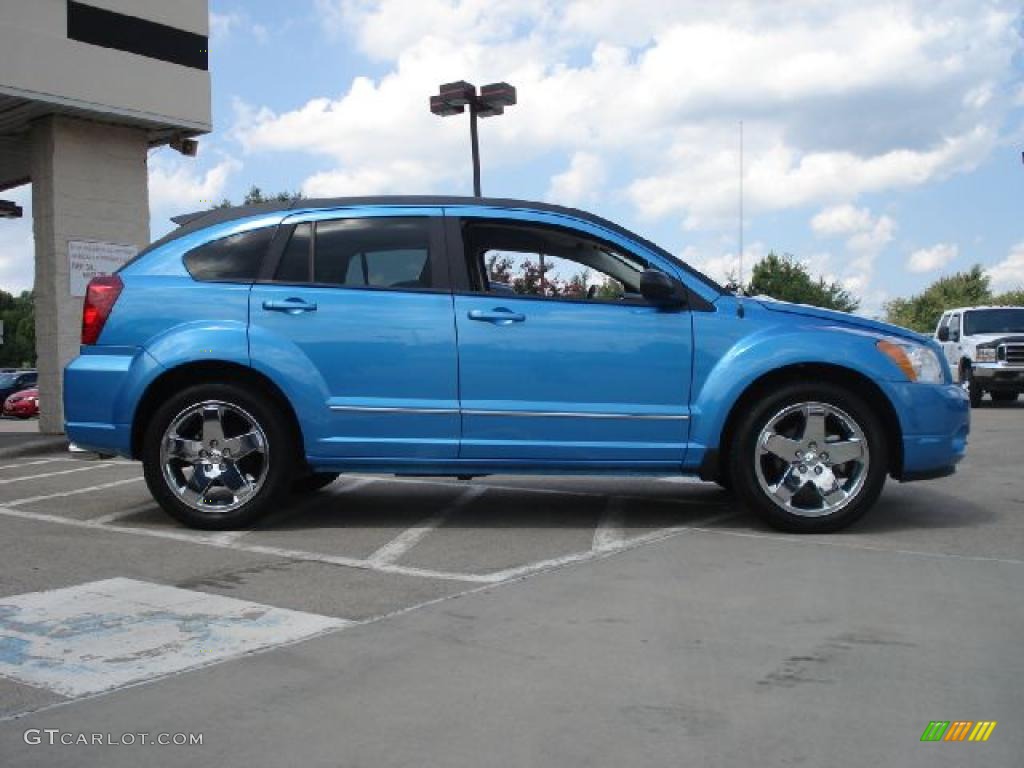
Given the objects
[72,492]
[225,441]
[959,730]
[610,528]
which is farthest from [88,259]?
[959,730]

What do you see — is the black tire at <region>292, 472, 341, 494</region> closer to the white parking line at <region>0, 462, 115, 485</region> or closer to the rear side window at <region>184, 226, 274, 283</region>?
the rear side window at <region>184, 226, 274, 283</region>

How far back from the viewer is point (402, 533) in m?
5.99

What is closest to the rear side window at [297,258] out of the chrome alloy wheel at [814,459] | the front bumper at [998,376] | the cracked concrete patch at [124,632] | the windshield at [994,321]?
the cracked concrete patch at [124,632]

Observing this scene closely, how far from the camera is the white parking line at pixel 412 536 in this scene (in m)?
5.31

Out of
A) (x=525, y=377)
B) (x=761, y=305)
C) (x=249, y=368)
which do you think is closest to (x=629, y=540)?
(x=525, y=377)

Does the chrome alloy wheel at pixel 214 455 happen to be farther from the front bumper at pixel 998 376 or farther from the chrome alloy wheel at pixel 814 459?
the front bumper at pixel 998 376

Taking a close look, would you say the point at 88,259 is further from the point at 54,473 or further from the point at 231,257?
the point at 231,257

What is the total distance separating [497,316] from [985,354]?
54.8 feet

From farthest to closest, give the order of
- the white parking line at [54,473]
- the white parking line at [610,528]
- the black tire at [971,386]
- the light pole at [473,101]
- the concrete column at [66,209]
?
the black tire at [971,386] → the light pole at [473,101] → the concrete column at [66,209] → the white parking line at [54,473] → the white parking line at [610,528]

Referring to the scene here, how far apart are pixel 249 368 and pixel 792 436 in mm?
3129

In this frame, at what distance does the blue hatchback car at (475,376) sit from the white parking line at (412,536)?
38cm

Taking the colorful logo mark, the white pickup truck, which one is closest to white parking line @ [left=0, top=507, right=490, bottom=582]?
the colorful logo mark

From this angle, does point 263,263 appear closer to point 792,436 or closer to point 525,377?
point 525,377

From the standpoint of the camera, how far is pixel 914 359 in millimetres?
5957
